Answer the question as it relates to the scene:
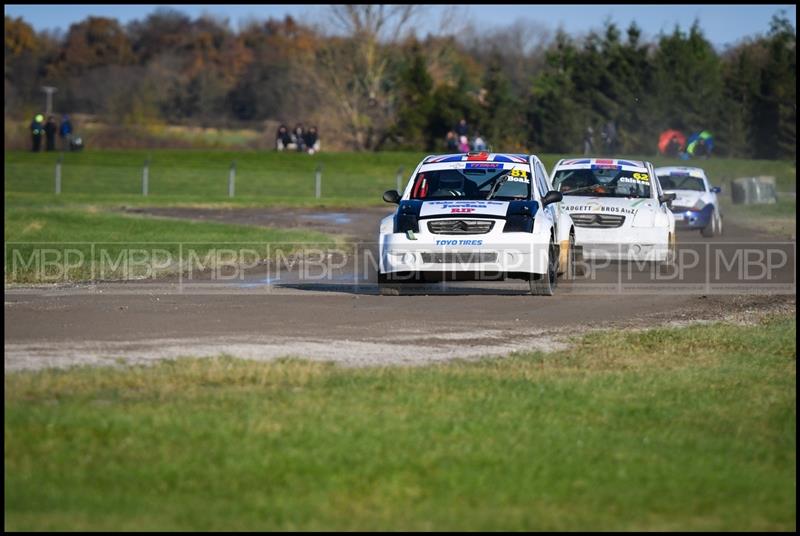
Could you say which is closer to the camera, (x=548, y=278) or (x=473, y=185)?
(x=548, y=278)

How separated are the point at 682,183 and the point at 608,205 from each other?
869 cm

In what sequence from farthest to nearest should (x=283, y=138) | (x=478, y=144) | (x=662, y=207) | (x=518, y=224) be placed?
(x=283, y=138) < (x=478, y=144) < (x=662, y=207) < (x=518, y=224)

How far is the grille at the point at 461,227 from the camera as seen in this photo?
585 inches

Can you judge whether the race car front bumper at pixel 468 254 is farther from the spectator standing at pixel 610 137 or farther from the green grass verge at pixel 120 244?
the spectator standing at pixel 610 137

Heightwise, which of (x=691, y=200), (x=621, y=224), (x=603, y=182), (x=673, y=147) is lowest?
(x=621, y=224)

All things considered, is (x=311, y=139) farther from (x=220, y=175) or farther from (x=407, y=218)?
(x=407, y=218)

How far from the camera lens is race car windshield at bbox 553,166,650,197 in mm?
20031

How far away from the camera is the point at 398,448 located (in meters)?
7.55

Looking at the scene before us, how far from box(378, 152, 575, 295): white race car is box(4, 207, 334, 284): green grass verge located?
457 cm

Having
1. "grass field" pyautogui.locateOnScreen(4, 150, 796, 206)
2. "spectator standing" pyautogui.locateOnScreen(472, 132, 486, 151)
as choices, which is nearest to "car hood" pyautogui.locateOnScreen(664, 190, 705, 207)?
"grass field" pyautogui.locateOnScreen(4, 150, 796, 206)

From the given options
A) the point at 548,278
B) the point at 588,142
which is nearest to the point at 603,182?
the point at 548,278

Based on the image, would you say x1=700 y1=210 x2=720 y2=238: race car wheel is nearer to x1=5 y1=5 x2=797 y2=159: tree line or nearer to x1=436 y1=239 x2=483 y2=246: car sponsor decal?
x1=436 y1=239 x2=483 y2=246: car sponsor decal

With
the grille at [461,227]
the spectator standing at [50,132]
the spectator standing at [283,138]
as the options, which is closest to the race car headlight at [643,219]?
the grille at [461,227]

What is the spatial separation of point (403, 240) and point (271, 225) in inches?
622
